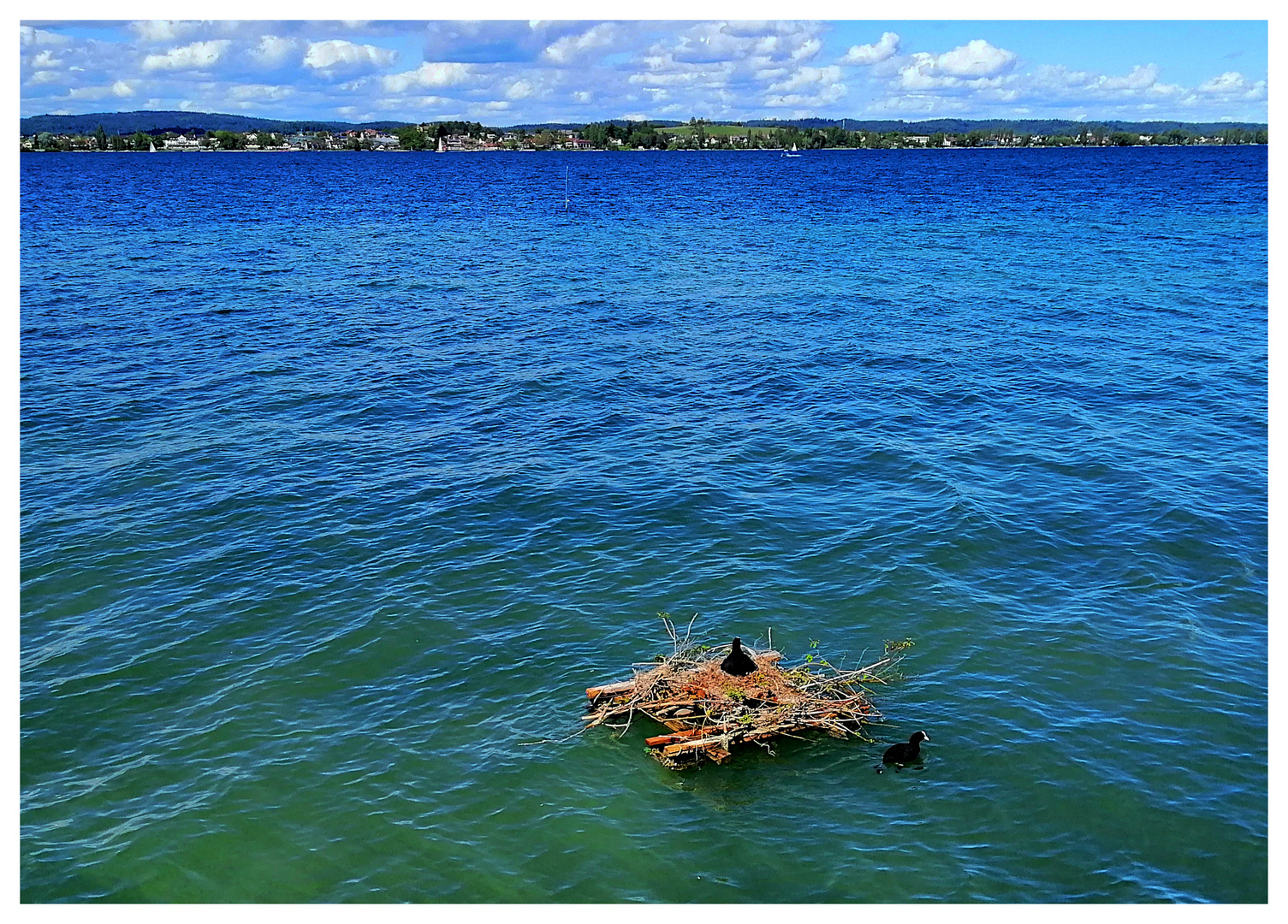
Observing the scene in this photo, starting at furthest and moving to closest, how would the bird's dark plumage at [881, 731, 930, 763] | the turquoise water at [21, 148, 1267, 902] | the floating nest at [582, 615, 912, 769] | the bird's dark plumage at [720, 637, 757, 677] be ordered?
the bird's dark plumage at [720, 637, 757, 677]
the floating nest at [582, 615, 912, 769]
the bird's dark plumage at [881, 731, 930, 763]
the turquoise water at [21, 148, 1267, 902]

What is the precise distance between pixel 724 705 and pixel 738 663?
75cm

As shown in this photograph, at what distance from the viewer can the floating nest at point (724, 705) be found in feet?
53.1

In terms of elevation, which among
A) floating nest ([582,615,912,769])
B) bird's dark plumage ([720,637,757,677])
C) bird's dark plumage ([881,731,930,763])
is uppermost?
bird's dark plumage ([720,637,757,677])

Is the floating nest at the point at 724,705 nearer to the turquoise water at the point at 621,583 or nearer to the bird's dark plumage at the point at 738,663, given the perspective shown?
the bird's dark plumage at the point at 738,663

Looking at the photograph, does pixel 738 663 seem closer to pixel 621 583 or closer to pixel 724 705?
pixel 724 705

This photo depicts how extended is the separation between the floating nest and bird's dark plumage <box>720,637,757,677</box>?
92 mm

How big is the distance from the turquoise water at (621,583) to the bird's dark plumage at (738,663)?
1389mm

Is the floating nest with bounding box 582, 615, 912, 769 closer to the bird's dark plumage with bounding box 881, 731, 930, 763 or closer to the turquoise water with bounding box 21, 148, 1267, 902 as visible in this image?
the turquoise water with bounding box 21, 148, 1267, 902

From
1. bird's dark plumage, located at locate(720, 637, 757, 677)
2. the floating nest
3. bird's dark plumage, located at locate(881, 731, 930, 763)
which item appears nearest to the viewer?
bird's dark plumage, located at locate(881, 731, 930, 763)

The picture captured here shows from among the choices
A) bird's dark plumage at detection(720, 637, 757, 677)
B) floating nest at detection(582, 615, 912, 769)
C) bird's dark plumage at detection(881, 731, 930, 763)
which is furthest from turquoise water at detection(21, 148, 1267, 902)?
bird's dark plumage at detection(720, 637, 757, 677)

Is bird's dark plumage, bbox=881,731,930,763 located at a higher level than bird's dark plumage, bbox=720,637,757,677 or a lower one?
lower

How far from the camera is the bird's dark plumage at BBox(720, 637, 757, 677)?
54.3 feet

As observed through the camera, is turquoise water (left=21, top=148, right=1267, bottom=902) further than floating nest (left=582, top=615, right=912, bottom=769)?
No
